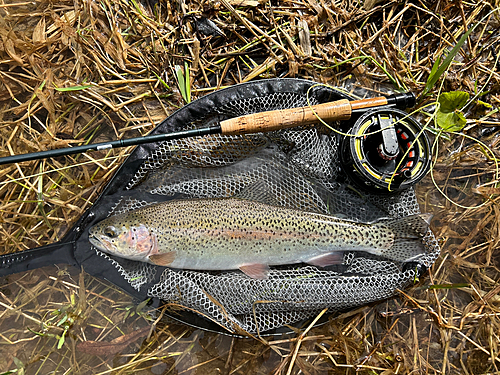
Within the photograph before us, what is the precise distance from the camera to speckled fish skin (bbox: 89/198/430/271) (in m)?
2.36

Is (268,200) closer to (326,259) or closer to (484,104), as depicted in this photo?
(326,259)

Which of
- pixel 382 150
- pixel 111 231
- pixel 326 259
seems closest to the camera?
pixel 382 150

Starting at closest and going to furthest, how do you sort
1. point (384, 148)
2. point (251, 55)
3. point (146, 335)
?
point (384, 148), point (146, 335), point (251, 55)

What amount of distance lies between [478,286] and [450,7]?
2430 mm

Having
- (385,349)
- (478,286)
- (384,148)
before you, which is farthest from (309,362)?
(384,148)

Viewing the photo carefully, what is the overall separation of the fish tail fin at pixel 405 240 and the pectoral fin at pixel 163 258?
1.55 m

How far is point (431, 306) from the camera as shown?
273 cm

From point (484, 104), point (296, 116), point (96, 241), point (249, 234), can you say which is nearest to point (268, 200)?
point (249, 234)

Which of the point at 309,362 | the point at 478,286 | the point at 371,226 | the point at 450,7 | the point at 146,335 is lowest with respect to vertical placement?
the point at 309,362

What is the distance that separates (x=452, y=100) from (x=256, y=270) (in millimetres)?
2071

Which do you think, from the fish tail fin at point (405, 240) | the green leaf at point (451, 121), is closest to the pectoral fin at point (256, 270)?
the fish tail fin at point (405, 240)

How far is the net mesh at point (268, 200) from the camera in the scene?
2400mm

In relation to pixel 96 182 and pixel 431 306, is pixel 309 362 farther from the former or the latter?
pixel 96 182

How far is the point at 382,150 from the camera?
218cm
